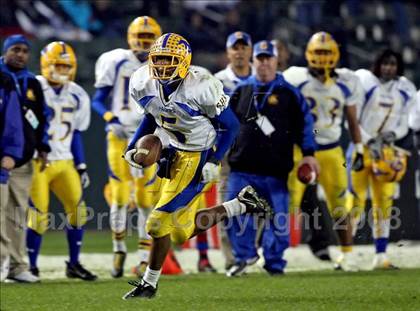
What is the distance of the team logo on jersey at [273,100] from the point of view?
9461 millimetres

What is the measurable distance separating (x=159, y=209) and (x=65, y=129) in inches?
106

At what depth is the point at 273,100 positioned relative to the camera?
947 cm

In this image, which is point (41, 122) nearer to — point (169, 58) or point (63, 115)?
point (63, 115)

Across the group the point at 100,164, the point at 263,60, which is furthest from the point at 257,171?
the point at 100,164

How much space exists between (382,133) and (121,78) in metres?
2.49

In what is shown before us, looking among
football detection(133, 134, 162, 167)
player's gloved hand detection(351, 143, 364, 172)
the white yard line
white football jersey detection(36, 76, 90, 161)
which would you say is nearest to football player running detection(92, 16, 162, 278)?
white football jersey detection(36, 76, 90, 161)

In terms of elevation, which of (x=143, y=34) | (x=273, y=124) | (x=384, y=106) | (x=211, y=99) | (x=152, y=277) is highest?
(x=143, y=34)

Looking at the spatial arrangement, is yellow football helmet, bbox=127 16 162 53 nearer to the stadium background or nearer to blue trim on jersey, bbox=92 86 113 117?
blue trim on jersey, bbox=92 86 113 117

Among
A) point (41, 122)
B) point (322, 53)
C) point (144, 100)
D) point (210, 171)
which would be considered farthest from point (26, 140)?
point (322, 53)

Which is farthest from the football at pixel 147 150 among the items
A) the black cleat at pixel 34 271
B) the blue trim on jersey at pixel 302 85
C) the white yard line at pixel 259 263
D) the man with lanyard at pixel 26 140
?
the blue trim on jersey at pixel 302 85

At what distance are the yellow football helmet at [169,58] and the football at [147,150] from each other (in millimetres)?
402

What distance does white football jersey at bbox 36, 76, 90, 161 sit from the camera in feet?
31.6

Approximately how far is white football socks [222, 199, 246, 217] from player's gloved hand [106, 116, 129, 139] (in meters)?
1.99

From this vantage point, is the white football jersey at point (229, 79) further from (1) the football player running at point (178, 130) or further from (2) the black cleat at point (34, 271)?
(1) the football player running at point (178, 130)
